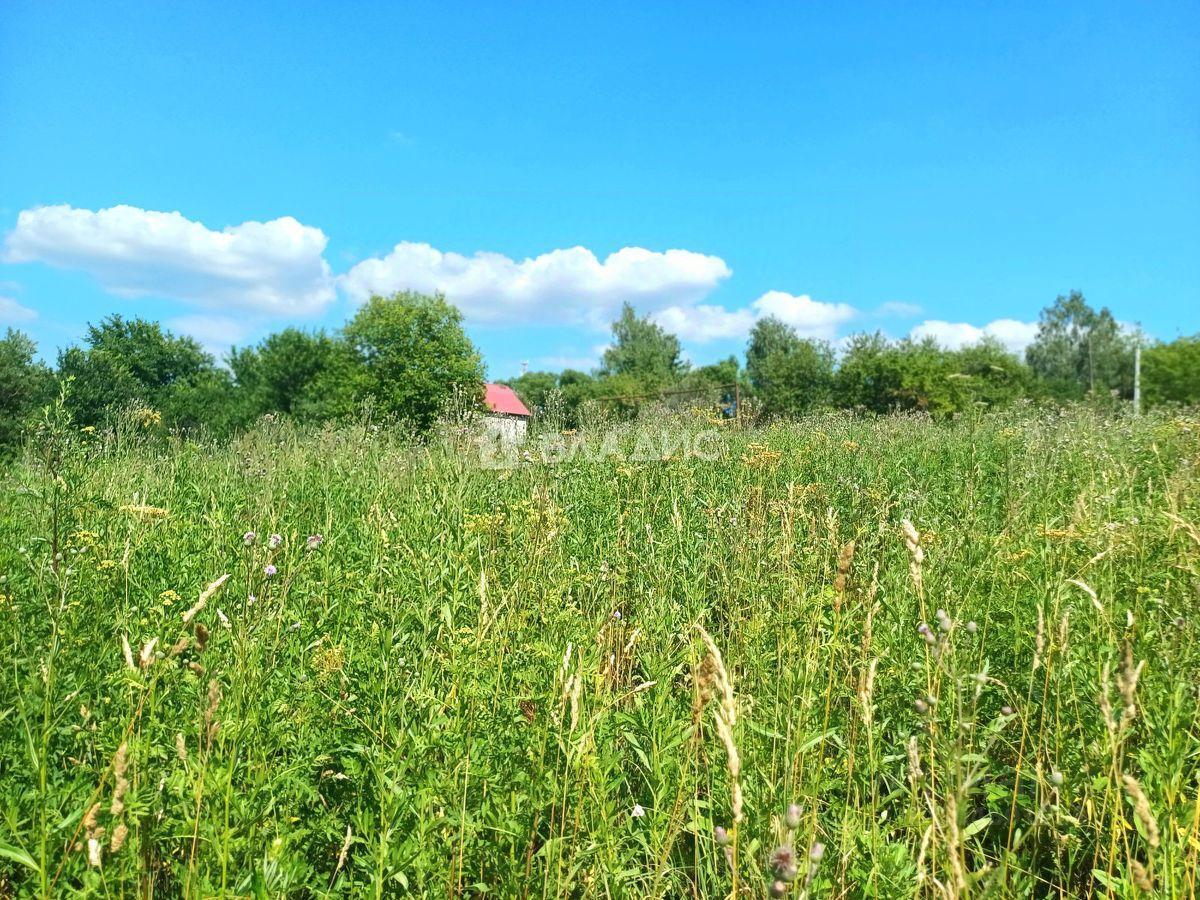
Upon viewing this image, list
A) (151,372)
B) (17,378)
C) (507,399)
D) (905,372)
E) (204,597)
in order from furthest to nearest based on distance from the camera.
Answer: (507,399)
(151,372)
(905,372)
(17,378)
(204,597)

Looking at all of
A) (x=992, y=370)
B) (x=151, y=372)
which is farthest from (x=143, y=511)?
(x=151, y=372)

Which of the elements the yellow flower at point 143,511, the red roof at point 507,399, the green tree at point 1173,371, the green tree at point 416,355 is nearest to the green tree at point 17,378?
the green tree at point 416,355

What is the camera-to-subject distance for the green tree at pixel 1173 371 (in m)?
40.5

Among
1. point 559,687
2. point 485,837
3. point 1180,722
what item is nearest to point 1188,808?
point 1180,722

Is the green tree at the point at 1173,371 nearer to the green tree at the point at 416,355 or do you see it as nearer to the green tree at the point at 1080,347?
the green tree at the point at 1080,347

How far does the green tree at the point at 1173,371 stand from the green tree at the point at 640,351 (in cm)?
3553

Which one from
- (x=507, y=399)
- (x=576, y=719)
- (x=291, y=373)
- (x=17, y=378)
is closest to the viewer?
(x=576, y=719)

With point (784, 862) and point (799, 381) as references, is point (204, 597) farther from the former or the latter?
point (799, 381)

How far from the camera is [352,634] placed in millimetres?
2863

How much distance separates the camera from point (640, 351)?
233 ft

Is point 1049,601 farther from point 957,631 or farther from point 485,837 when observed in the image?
point 485,837

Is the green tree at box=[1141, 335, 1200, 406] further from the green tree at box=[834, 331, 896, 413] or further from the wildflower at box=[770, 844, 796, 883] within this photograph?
the wildflower at box=[770, 844, 796, 883]

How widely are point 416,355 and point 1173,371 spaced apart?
44.7 meters

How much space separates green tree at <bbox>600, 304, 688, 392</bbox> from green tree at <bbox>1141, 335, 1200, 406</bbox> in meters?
35.5
